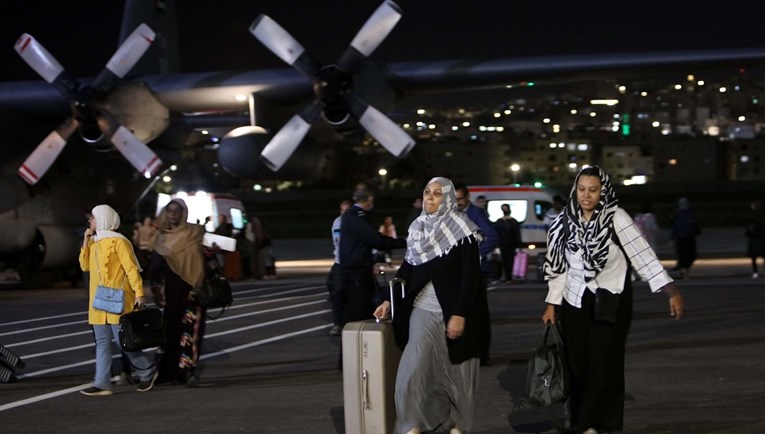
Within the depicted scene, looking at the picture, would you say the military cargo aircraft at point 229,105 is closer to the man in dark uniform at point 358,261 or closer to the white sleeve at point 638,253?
the man in dark uniform at point 358,261

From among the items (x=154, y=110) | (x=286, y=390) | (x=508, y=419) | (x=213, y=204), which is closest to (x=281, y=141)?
(x=154, y=110)

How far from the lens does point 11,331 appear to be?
578 inches

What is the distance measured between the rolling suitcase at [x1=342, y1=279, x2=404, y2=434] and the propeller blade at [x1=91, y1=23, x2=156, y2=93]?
16498 millimetres

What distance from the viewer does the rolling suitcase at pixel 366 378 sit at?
6.70 meters

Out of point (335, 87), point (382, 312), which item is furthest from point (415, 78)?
point (382, 312)

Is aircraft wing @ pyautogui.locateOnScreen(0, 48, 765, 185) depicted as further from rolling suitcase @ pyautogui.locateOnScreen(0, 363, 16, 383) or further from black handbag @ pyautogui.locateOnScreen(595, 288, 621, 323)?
black handbag @ pyautogui.locateOnScreen(595, 288, 621, 323)

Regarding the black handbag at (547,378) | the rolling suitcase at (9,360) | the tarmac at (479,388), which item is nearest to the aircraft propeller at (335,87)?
the tarmac at (479,388)

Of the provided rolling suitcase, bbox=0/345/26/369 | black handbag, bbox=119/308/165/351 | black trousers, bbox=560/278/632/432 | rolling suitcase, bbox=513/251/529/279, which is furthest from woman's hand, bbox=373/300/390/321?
rolling suitcase, bbox=513/251/529/279

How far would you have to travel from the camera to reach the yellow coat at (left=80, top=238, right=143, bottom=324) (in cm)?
920

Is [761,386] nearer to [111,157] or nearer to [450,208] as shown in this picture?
[450,208]

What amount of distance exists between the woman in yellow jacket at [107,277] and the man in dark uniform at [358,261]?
6.17 ft

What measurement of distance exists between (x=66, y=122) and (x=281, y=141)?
4422 millimetres

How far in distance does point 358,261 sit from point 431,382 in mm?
3430

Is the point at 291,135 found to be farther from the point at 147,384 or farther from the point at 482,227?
the point at 147,384
